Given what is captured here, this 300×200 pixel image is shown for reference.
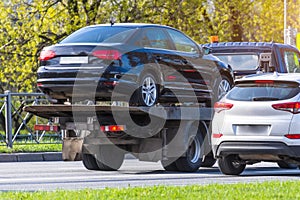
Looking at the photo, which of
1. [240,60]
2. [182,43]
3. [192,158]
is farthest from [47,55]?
[240,60]

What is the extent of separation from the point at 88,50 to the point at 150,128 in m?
1.77

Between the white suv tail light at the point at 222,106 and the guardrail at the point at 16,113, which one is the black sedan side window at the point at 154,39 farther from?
the guardrail at the point at 16,113

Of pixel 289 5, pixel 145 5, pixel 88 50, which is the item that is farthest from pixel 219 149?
pixel 289 5

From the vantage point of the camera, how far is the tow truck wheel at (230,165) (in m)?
14.2

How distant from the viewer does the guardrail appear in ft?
73.0

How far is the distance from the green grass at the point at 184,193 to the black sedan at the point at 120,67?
3516 mm

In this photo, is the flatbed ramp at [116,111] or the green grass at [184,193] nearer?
the green grass at [184,193]

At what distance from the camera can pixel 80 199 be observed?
9.90m

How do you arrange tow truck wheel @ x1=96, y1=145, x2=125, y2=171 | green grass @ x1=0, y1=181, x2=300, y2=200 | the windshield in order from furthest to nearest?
the windshield
tow truck wheel @ x1=96, y1=145, x2=125, y2=171
green grass @ x1=0, y1=181, x2=300, y2=200

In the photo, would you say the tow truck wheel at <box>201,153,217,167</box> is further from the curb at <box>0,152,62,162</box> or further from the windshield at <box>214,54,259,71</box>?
the curb at <box>0,152,62,162</box>

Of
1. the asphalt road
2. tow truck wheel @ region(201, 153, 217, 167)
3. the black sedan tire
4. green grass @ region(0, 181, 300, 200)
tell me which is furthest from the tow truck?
green grass @ region(0, 181, 300, 200)

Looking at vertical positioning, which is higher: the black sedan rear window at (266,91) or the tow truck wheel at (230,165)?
the black sedan rear window at (266,91)

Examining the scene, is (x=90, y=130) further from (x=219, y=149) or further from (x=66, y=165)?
(x=66, y=165)

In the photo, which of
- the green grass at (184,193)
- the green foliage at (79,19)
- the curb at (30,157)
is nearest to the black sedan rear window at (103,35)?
the green grass at (184,193)
